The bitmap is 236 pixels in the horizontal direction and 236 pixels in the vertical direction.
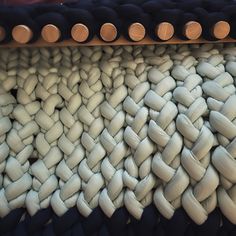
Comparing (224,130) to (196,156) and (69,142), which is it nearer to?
(196,156)

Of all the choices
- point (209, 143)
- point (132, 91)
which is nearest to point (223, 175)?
point (209, 143)

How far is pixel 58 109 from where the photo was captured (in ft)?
1.28

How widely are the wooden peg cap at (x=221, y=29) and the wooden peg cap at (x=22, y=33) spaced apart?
212 mm

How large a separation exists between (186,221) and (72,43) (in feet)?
0.79

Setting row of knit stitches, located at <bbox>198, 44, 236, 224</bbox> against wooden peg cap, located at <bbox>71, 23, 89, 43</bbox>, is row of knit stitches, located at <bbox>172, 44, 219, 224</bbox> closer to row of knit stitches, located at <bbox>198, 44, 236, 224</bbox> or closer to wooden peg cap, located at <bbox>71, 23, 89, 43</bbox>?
row of knit stitches, located at <bbox>198, 44, 236, 224</bbox>

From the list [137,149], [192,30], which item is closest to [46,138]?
[137,149]

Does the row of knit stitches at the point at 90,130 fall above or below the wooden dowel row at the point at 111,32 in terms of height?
below

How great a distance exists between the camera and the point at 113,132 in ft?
1.19

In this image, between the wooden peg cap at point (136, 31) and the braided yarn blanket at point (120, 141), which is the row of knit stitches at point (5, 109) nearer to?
the braided yarn blanket at point (120, 141)

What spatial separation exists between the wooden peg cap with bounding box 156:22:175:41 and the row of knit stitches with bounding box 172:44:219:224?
0.21ft

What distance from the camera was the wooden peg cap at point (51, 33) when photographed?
1.12ft

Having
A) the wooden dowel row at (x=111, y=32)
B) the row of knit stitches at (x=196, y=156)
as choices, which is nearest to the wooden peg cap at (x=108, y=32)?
the wooden dowel row at (x=111, y=32)

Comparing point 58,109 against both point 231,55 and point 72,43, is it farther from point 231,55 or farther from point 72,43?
point 231,55

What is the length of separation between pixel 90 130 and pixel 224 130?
0.15 metres
